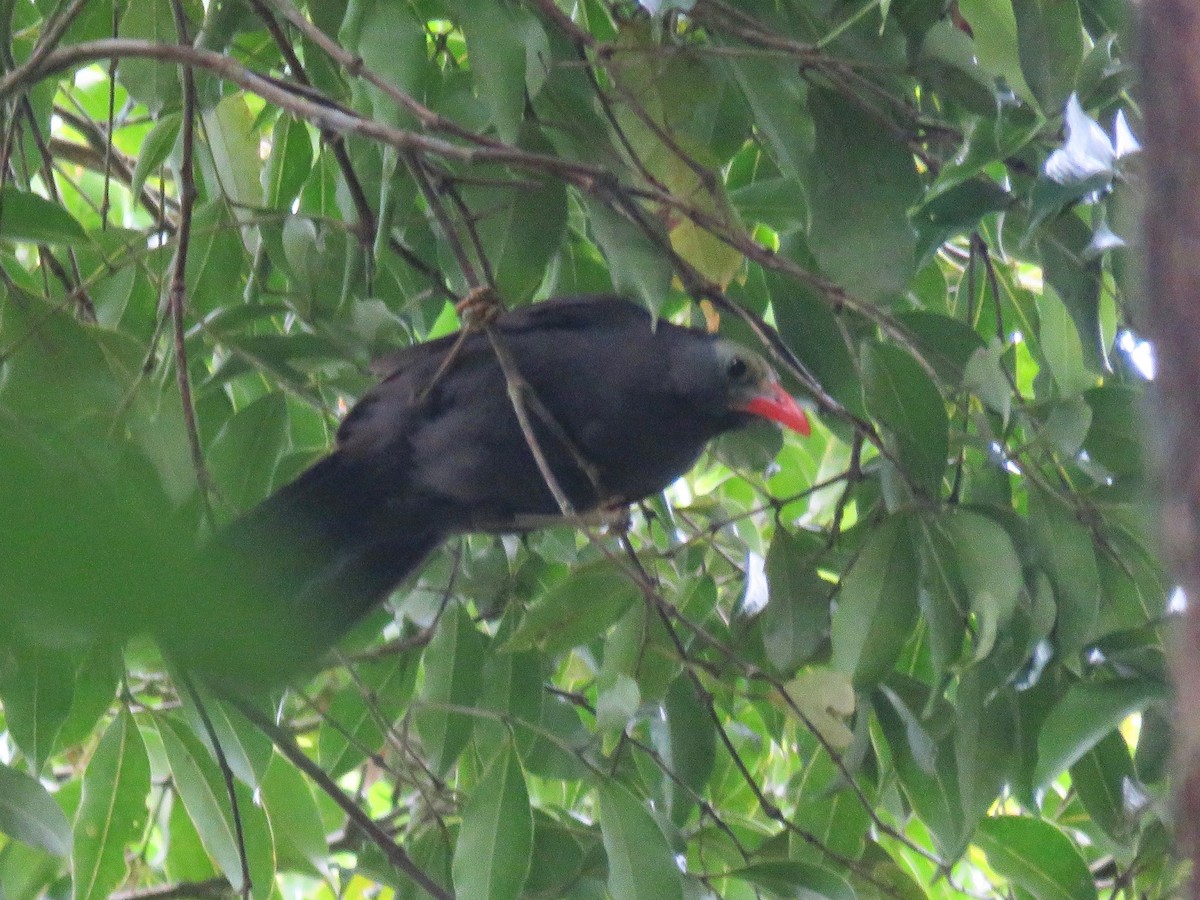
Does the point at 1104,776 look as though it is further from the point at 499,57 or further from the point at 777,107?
the point at 499,57

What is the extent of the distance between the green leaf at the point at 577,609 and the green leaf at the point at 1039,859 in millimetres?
748

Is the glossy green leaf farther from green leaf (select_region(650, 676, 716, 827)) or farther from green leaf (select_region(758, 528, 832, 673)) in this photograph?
green leaf (select_region(758, 528, 832, 673))

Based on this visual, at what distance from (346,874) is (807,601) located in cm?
100

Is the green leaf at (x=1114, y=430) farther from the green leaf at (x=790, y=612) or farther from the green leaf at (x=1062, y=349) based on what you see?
the green leaf at (x=790, y=612)

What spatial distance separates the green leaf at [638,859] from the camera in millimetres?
2201

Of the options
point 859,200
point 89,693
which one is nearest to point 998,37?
point 859,200

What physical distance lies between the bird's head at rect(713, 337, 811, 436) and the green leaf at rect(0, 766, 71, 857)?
1403 mm

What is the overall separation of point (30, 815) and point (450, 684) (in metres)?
0.75

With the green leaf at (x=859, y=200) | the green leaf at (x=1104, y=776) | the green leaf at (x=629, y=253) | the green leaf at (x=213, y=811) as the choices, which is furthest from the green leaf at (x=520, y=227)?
the green leaf at (x=1104, y=776)

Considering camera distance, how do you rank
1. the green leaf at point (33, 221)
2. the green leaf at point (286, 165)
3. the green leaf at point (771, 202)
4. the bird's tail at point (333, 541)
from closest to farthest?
1. the green leaf at point (33, 221)
2. the green leaf at point (771, 202)
3. the bird's tail at point (333, 541)
4. the green leaf at point (286, 165)

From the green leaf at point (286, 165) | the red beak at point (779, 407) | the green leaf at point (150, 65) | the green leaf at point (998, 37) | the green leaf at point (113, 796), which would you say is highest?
the green leaf at point (150, 65)

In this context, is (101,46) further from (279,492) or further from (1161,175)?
(1161,175)

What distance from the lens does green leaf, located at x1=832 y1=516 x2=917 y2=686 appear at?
2.25m

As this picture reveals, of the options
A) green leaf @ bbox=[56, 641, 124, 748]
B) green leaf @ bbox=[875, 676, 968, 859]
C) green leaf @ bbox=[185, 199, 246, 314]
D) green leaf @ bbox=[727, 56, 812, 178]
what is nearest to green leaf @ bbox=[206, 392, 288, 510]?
green leaf @ bbox=[185, 199, 246, 314]
